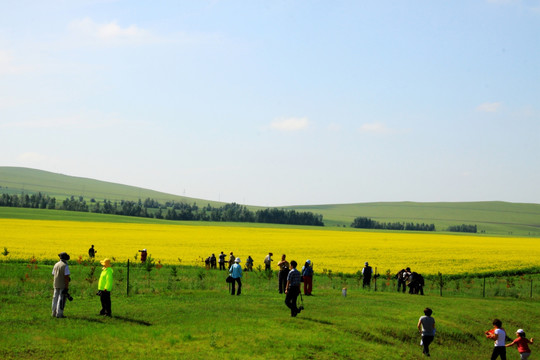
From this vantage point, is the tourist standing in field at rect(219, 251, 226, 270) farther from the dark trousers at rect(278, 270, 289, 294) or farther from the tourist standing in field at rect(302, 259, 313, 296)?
the tourist standing in field at rect(302, 259, 313, 296)

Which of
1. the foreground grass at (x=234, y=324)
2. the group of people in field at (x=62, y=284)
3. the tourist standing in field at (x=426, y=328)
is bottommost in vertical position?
the foreground grass at (x=234, y=324)

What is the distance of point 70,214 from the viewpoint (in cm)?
15538

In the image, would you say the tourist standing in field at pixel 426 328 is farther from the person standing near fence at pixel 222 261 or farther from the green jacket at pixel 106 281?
the person standing near fence at pixel 222 261

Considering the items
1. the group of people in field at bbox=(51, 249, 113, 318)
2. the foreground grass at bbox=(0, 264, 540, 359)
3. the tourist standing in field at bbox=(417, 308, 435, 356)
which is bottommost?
the foreground grass at bbox=(0, 264, 540, 359)

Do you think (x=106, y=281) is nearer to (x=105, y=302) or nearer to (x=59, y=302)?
(x=105, y=302)

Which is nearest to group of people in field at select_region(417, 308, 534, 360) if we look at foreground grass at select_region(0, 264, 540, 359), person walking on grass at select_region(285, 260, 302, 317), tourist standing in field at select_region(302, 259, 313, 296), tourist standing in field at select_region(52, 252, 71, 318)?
foreground grass at select_region(0, 264, 540, 359)

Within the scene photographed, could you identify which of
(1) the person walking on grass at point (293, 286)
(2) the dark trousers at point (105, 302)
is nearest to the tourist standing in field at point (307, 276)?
(1) the person walking on grass at point (293, 286)

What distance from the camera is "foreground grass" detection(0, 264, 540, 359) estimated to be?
655 inches

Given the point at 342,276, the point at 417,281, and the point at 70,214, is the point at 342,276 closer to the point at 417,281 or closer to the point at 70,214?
the point at 417,281

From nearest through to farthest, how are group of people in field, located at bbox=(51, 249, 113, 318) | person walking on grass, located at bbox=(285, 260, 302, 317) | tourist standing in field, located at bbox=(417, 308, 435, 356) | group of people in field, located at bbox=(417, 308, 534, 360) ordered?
group of people in field, located at bbox=(417, 308, 534, 360) < group of people in field, located at bbox=(51, 249, 113, 318) < tourist standing in field, located at bbox=(417, 308, 435, 356) < person walking on grass, located at bbox=(285, 260, 302, 317)

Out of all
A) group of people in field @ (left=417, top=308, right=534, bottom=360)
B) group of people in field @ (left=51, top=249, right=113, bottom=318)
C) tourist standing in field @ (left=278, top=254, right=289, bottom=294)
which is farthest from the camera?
tourist standing in field @ (left=278, top=254, right=289, bottom=294)

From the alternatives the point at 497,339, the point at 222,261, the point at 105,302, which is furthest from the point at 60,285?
the point at 222,261

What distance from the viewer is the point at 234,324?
64.7 ft

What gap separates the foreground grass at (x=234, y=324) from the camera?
16.6m
